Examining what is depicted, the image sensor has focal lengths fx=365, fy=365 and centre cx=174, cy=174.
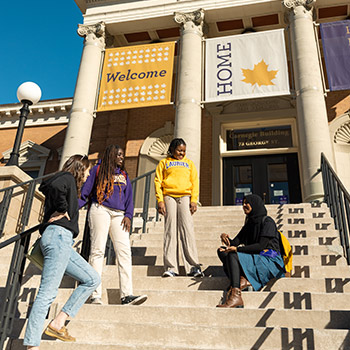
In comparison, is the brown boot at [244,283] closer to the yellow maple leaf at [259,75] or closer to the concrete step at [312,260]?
the concrete step at [312,260]

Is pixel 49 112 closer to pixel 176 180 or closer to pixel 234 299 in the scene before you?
pixel 176 180

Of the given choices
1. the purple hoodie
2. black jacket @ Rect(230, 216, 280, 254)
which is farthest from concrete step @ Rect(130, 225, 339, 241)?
the purple hoodie

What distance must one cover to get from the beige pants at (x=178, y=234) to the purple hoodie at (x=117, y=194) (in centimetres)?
Result: 71

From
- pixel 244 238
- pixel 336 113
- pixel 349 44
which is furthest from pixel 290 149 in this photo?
pixel 244 238

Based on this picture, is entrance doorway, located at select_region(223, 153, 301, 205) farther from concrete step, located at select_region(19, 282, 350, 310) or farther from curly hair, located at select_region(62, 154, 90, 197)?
curly hair, located at select_region(62, 154, 90, 197)

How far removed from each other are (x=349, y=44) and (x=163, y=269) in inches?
381

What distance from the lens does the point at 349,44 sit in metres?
10.9

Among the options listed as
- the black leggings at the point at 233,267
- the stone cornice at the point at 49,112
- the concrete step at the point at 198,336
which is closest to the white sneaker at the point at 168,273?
the black leggings at the point at 233,267

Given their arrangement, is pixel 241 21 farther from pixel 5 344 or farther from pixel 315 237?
pixel 5 344

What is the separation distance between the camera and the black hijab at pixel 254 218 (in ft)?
13.7

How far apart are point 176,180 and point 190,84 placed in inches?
283

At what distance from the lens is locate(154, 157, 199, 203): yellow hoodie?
482cm

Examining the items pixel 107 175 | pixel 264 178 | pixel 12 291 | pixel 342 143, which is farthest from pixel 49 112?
pixel 12 291

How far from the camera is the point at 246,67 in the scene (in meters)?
11.2
